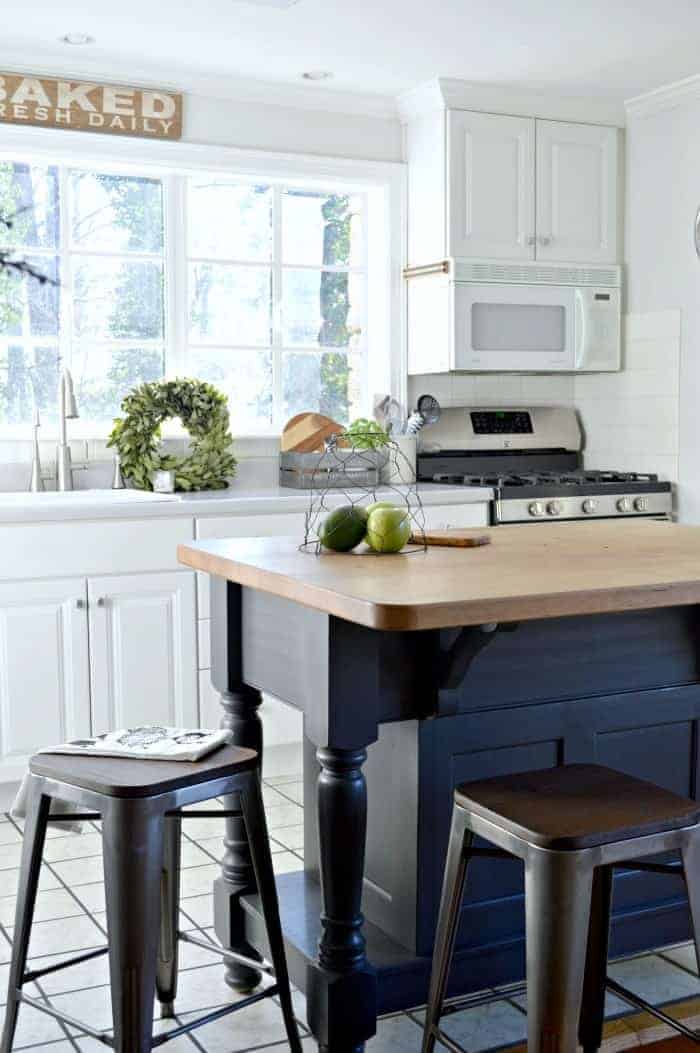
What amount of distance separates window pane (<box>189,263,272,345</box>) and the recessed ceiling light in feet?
3.25

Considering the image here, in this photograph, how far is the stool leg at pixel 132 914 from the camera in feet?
6.49

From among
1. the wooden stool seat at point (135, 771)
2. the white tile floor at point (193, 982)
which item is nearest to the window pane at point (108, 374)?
the white tile floor at point (193, 982)

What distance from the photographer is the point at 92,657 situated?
4082 millimetres

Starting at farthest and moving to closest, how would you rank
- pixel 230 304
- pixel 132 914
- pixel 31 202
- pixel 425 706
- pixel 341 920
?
pixel 230 304
pixel 31 202
pixel 425 706
pixel 341 920
pixel 132 914

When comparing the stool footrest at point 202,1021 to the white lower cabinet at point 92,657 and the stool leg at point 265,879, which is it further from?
the white lower cabinet at point 92,657

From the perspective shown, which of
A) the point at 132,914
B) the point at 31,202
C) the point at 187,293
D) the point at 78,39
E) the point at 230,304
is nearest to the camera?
the point at 132,914

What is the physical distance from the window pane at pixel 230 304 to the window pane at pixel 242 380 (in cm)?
6

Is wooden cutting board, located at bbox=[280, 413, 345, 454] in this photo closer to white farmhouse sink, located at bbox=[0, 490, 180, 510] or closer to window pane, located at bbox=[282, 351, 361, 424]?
window pane, located at bbox=[282, 351, 361, 424]

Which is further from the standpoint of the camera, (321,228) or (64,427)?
(321,228)

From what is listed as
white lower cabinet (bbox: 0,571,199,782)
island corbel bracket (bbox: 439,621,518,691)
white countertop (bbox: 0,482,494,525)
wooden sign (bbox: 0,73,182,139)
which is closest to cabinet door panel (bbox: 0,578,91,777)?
white lower cabinet (bbox: 0,571,199,782)

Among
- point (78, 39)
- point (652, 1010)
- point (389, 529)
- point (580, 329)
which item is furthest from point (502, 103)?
point (652, 1010)

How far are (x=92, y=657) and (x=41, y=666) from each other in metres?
0.17

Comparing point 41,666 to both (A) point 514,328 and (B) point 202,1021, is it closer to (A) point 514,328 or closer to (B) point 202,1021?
(B) point 202,1021

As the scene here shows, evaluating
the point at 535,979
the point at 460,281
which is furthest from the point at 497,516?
the point at 535,979
